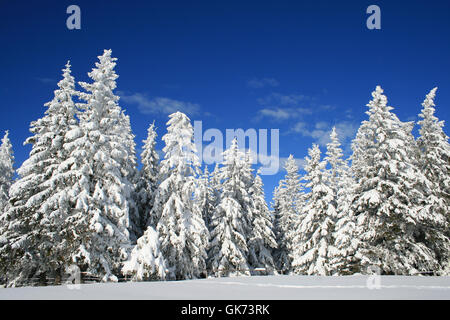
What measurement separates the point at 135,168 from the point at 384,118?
2270cm

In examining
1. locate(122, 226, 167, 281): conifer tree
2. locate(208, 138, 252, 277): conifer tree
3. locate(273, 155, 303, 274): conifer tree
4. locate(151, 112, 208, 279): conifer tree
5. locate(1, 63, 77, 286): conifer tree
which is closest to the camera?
locate(1, 63, 77, 286): conifer tree

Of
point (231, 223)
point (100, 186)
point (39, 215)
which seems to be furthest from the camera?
point (231, 223)

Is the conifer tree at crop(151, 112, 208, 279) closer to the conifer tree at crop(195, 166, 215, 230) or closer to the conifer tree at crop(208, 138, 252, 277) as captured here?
the conifer tree at crop(208, 138, 252, 277)

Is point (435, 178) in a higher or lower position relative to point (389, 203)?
higher

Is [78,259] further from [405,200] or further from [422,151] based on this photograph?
[422,151]

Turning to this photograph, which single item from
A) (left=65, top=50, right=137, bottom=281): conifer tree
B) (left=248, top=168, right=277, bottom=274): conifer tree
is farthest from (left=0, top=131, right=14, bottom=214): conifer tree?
(left=248, top=168, right=277, bottom=274): conifer tree

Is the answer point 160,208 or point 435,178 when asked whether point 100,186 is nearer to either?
point 160,208

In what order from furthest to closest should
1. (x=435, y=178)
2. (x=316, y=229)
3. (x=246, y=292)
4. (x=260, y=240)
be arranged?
(x=260, y=240) < (x=316, y=229) < (x=435, y=178) < (x=246, y=292)

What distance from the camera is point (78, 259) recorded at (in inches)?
804

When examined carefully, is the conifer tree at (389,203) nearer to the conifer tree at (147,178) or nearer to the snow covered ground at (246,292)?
the snow covered ground at (246,292)

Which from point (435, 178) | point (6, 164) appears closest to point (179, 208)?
point (435, 178)

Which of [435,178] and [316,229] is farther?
[316,229]

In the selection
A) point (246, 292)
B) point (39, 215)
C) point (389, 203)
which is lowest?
point (246, 292)
